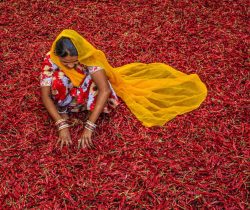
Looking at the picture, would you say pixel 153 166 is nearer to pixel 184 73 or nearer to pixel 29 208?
pixel 29 208

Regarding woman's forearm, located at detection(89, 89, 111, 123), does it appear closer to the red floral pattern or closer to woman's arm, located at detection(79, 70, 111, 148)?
woman's arm, located at detection(79, 70, 111, 148)

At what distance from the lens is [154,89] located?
4.29 metres

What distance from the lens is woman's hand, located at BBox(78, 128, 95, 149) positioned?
370 cm

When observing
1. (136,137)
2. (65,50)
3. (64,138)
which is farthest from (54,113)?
(136,137)

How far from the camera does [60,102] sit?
12.9ft

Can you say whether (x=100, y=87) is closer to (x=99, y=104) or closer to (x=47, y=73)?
(x=99, y=104)

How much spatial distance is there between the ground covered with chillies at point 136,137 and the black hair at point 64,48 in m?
0.93

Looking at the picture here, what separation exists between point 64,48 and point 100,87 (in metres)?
0.61

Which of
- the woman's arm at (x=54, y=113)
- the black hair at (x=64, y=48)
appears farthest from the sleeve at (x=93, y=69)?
the woman's arm at (x=54, y=113)

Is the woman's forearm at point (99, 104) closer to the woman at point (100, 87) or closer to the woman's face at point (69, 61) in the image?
the woman at point (100, 87)

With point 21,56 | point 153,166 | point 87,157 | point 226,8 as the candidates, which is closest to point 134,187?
point 153,166

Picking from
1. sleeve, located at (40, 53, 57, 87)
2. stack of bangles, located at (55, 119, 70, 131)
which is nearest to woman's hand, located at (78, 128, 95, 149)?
stack of bangles, located at (55, 119, 70, 131)

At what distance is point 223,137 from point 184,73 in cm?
124

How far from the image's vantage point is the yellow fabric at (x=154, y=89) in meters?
4.00
